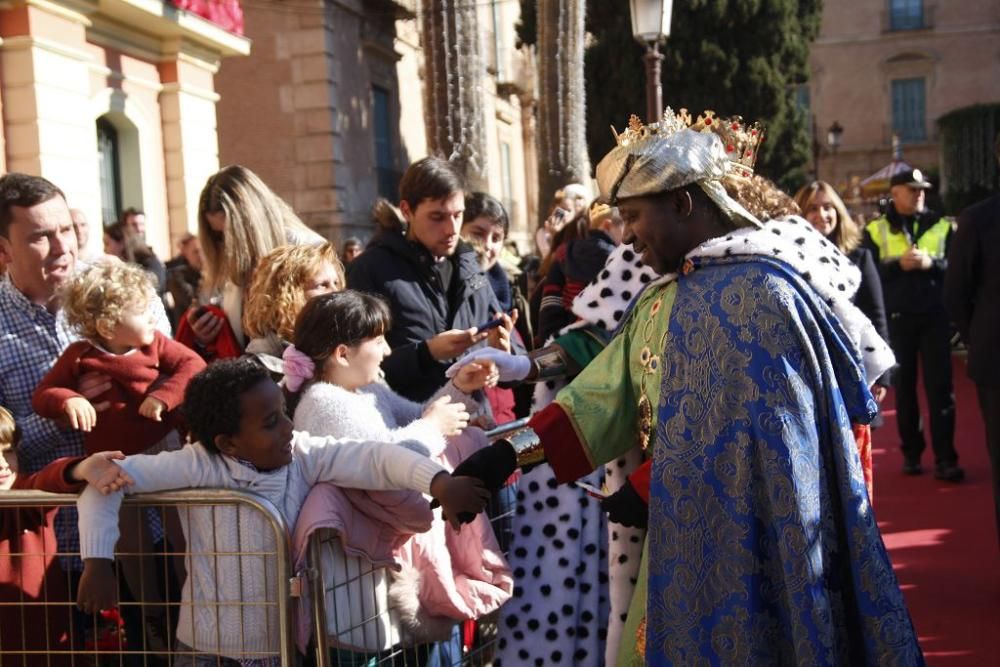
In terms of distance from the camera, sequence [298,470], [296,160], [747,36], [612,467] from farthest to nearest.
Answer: [747,36] < [296,160] < [612,467] < [298,470]

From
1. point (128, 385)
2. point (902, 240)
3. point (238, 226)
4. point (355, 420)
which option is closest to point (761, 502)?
point (355, 420)

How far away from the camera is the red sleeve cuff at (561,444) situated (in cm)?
309

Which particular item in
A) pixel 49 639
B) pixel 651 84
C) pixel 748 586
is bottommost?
pixel 49 639

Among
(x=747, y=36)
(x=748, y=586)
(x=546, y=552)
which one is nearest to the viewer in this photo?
(x=748, y=586)

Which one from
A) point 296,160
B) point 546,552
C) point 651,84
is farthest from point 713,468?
point 296,160

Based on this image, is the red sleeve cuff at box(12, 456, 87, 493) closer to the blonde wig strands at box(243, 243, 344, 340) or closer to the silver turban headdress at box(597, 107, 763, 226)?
the blonde wig strands at box(243, 243, 344, 340)

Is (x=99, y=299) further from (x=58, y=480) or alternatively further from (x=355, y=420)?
(x=355, y=420)

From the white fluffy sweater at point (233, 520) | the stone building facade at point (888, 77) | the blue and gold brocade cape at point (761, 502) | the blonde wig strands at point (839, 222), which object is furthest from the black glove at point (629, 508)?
the stone building facade at point (888, 77)

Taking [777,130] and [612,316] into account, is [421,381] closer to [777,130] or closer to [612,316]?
[612,316]

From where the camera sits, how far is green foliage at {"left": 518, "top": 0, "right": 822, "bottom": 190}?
88.1 feet

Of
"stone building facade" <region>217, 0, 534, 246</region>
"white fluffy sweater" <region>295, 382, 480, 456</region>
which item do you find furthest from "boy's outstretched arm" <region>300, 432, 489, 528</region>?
"stone building facade" <region>217, 0, 534, 246</region>

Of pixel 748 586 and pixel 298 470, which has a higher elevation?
pixel 298 470

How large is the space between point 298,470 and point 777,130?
26597mm

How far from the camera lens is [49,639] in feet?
11.4
